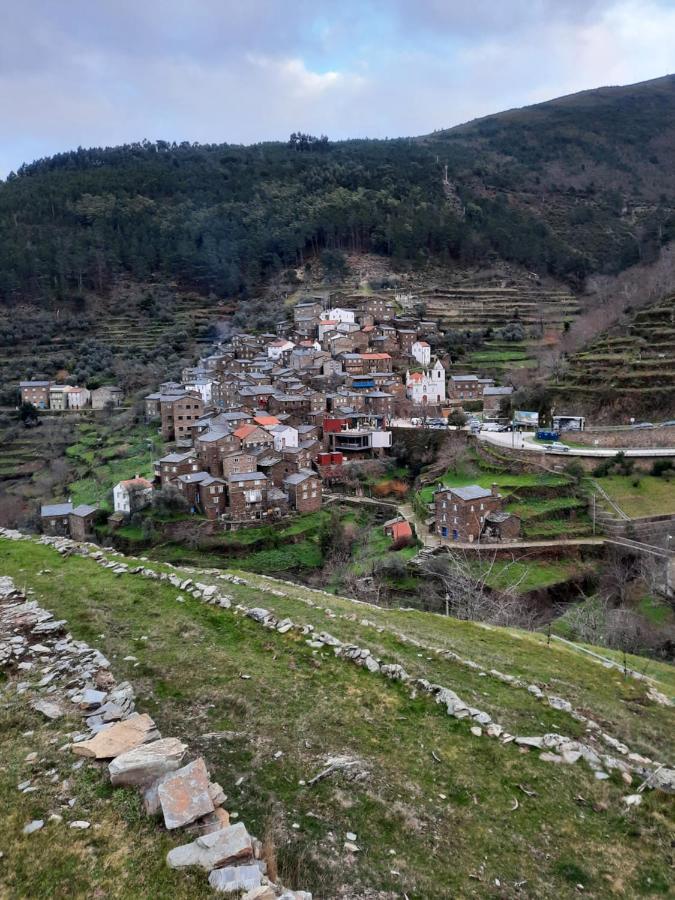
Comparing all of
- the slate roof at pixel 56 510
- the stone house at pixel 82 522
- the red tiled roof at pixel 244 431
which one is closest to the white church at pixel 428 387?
Result: the red tiled roof at pixel 244 431

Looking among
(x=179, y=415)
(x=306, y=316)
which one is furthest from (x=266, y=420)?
(x=306, y=316)

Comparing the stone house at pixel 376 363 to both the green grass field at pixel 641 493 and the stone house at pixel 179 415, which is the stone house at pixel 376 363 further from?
the green grass field at pixel 641 493

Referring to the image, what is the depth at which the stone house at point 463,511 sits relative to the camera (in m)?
31.6

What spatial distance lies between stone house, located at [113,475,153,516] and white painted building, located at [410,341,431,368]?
32.9 metres

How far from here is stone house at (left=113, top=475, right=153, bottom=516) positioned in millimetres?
37344

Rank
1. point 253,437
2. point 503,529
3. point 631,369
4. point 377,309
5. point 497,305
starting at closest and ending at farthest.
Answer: point 503,529 → point 253,437 → point 631,369 → point 377,309 → point 497,305

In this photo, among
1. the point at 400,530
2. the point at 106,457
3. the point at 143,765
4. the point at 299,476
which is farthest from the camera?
the point at 106,457

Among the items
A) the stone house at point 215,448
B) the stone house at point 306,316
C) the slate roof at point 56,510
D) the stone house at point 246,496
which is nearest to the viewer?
the slate roof at point 56,510

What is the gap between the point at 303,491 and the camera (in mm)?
38656

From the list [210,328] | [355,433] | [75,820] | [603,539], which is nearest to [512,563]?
[603,539]

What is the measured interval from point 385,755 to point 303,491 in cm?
3158

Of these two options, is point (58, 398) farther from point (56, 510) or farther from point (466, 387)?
point (466, 387)

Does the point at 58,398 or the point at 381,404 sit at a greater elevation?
the point at 58,398

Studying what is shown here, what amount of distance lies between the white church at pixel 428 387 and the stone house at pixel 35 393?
3509 cm
